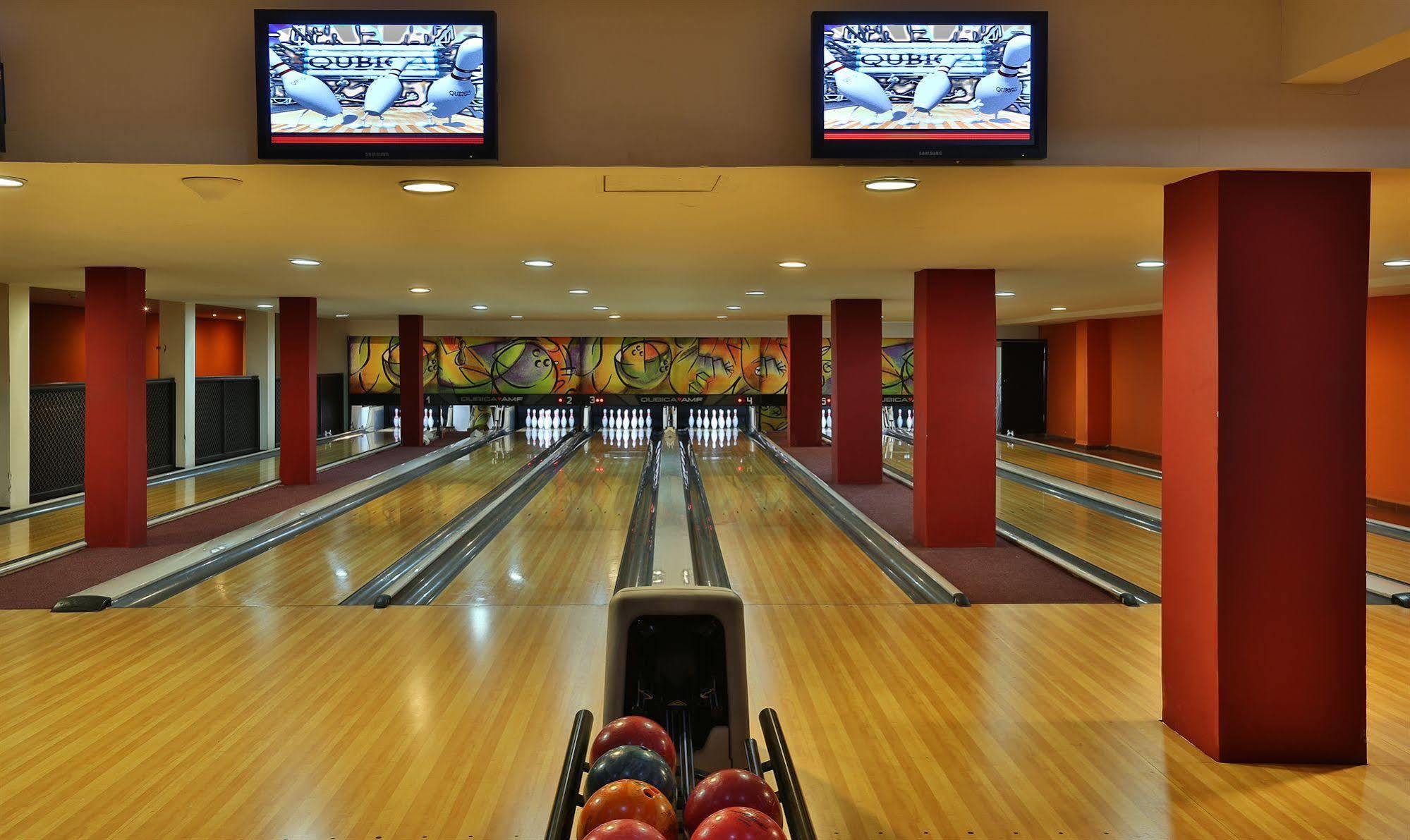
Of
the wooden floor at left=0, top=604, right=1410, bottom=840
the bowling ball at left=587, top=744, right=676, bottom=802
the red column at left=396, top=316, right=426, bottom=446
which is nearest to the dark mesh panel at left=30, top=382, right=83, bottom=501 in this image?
the wooden floor at left=0, top=604, right=1410, bottom=840

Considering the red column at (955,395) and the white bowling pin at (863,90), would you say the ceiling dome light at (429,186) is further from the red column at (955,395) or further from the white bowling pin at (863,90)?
the red column at (955,395)

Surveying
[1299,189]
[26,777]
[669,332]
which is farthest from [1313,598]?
[669,332]

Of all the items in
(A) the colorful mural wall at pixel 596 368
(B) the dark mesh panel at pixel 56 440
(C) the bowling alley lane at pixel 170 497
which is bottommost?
(C) the bowling alley lane at pixel 170 497

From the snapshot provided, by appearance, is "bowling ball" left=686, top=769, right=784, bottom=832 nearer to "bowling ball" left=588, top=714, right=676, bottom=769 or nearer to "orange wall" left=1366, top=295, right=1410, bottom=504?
"bowling ball" left=588, top=714, right=676, bottom=769

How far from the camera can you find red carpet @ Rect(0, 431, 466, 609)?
5387 mm

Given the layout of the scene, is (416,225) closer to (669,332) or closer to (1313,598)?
(1313,598)

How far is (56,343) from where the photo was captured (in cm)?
1319

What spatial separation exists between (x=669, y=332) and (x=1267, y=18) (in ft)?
41.6

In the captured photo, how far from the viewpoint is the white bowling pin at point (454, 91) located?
262 cm

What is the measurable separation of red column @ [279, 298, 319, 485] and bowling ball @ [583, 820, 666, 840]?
892 centimetres

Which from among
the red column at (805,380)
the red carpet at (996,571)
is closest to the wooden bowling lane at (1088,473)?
the red carpet at (996,571)

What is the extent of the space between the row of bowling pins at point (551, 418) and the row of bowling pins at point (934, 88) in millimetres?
14403

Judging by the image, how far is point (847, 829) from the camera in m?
2.69

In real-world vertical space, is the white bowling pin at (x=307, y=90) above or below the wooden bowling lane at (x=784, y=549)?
above
